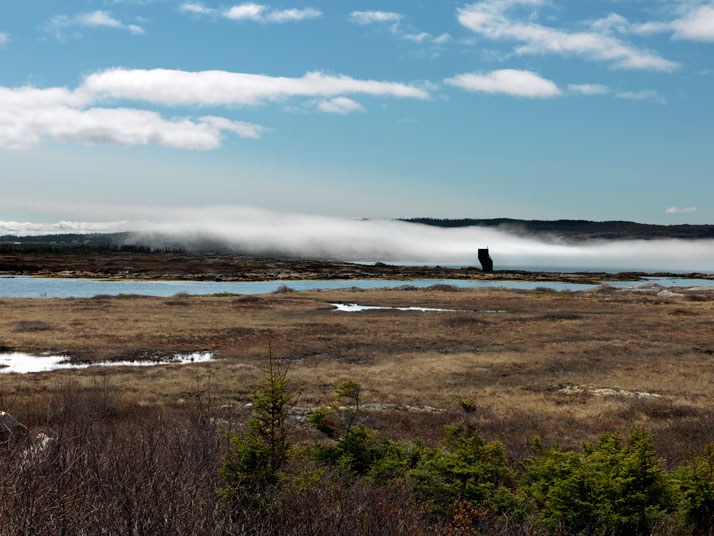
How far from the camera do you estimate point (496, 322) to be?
48406mm

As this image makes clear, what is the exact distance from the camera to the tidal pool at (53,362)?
2549 centimetres

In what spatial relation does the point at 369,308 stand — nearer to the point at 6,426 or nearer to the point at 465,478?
the point at 6,426

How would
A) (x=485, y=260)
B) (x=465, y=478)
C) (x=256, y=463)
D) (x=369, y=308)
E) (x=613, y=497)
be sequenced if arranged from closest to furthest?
(x=256, y=463)
(x=613, y=497)
(x=465, y=478)
(x=369, y=308)
(x=485, y=260)

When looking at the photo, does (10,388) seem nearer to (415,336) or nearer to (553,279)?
(415,336)

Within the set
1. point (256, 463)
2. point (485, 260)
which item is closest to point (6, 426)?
point (256, 463)

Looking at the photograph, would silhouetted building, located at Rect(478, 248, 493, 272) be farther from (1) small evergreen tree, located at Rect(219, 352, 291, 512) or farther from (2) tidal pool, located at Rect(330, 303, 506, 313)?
(1) small evergreen tree, located at Rect(219, 352, 291, 512)

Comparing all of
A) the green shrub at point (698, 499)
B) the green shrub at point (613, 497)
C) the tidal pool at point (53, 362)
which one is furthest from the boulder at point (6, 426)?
the tidal pool at point (53, 362)

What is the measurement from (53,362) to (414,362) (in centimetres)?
1994

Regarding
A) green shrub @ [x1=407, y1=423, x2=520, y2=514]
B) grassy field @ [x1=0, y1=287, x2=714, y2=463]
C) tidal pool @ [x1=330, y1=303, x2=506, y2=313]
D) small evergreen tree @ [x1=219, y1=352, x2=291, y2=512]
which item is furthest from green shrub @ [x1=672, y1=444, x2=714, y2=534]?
tidal pool @ [x1=330, y1=303, x2=506, y2=313]

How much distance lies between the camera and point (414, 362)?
28938 millimetres

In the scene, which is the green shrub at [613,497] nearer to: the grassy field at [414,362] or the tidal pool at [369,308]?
the grassy field at [414,362]

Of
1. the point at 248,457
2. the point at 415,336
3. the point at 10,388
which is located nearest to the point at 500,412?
the point at 248,457

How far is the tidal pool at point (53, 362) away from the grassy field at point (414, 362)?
4.21ft

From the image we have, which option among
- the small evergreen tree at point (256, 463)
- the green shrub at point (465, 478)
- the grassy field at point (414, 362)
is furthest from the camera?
the grassy field at point (414, 362)
